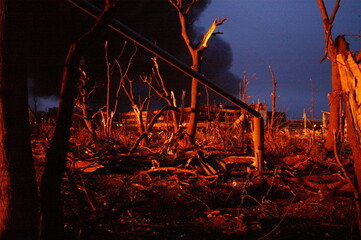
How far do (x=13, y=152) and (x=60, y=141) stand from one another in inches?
16.8

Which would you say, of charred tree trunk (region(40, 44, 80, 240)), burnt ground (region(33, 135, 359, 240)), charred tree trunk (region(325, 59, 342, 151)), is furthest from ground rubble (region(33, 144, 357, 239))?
charred tree trunk (region(325, 59, 342, 151))

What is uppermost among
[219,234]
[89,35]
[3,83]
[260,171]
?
[89,35]

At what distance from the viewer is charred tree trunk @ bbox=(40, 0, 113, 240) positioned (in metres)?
1.20

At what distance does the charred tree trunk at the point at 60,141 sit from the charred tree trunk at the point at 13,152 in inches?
8.9

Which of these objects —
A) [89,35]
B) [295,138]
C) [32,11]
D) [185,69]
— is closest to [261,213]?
[185,69]

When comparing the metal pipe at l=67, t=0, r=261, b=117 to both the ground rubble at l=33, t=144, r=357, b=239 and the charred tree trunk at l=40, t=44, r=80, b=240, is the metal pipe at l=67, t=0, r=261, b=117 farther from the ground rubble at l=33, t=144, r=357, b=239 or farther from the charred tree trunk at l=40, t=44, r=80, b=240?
the ground rubble at l=33, t=144, r=357, b=239

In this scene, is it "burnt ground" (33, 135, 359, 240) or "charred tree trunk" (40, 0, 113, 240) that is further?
"burnt ground" (33, 135, 359, 240)

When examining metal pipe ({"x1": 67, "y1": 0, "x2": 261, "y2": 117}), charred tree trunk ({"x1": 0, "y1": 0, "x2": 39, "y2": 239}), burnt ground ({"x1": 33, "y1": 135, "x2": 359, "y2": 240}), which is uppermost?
metal pipe ({"x1": 67, "y1": 0, "x2": 261, "y2": 117})

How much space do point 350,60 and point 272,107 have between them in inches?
252

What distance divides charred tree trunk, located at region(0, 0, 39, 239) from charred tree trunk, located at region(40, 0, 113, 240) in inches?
8.9

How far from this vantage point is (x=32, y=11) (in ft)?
5.45

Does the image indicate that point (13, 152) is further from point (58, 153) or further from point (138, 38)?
point (138, 38)

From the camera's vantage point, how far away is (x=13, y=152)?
4.83 feet

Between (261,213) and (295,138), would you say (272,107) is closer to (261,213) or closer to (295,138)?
(295,138)
